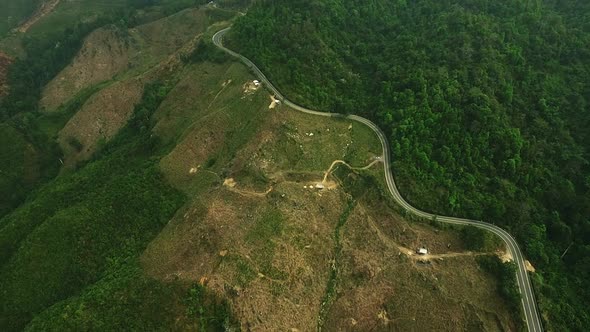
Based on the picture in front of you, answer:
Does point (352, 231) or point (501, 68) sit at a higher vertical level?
point (501, 68)

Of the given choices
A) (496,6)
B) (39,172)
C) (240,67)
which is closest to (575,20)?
(496,6)

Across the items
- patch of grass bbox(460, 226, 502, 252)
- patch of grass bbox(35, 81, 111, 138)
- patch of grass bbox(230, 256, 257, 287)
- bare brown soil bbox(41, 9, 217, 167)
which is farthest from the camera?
patch of grass bbox(35, 81, 111, 138)

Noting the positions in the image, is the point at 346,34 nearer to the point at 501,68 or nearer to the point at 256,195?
the point at 501,68

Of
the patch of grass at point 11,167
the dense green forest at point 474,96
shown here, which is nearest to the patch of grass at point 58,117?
the patch of grass at point 11,167

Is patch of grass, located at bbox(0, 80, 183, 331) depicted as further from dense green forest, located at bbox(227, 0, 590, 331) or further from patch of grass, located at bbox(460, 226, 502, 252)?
patch of grass, located at bbox(460, 226, 502, 252)

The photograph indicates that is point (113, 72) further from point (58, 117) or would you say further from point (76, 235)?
point (76, 235)

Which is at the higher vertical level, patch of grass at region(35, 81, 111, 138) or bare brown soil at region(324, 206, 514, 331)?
bare brown soil at region(324, 206, 514, 331)

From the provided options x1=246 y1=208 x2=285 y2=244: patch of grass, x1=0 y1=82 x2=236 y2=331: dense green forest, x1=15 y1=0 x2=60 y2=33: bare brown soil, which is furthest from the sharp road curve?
x1=15 y1=0 x2=60 y2=33: bare brown soil

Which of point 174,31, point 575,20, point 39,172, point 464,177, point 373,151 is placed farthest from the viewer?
point 174,31
